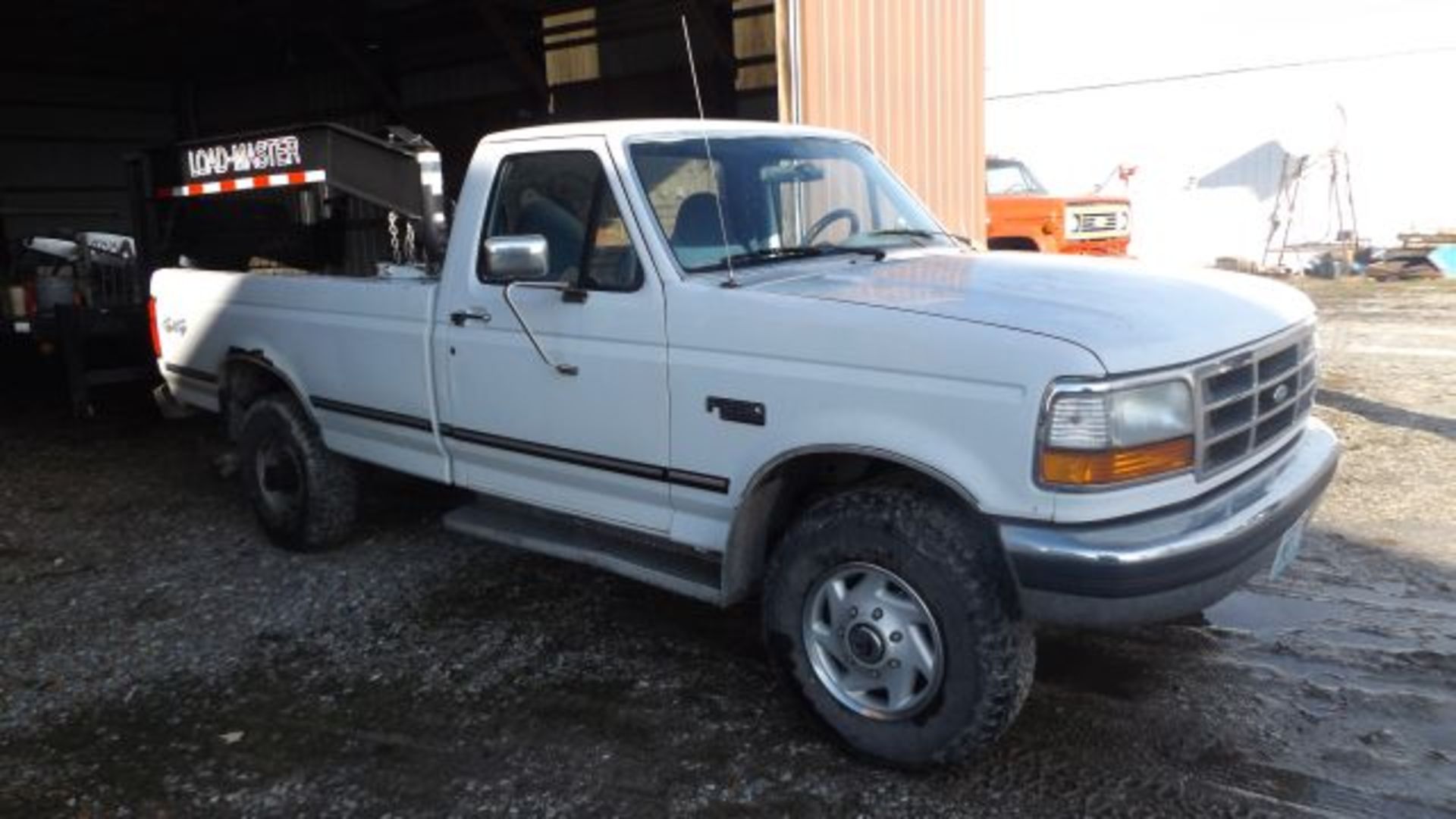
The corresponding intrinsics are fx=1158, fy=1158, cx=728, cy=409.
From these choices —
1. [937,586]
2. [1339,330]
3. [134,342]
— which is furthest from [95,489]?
[1339,330]

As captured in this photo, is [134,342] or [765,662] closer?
[765,662]

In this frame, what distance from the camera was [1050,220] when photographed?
13.0m

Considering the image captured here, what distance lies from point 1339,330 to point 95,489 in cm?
1169

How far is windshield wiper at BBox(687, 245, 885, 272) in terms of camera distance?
3.87 meters

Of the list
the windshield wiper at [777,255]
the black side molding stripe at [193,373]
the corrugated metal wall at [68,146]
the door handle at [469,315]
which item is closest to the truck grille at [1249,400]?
the windshield wiper at [777,255]

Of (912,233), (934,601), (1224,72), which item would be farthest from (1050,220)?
(934,601)

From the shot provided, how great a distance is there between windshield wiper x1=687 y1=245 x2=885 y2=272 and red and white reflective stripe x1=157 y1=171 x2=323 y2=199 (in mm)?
2624

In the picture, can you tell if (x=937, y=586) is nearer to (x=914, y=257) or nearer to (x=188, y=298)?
(x=914, y=257)

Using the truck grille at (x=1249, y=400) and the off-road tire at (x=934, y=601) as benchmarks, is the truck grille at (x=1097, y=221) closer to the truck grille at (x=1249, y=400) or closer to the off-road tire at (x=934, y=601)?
the truck grille at (x=1249, y=400)

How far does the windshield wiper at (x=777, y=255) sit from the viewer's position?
3.87m

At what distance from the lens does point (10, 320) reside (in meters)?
8.73

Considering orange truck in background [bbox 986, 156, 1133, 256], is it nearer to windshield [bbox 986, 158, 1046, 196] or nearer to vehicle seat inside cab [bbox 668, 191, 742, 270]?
windshield [bbox 986, 158, 1046, 196]

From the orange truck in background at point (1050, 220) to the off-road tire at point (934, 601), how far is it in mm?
9863

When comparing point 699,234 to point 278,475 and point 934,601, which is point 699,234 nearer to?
point 934,601
